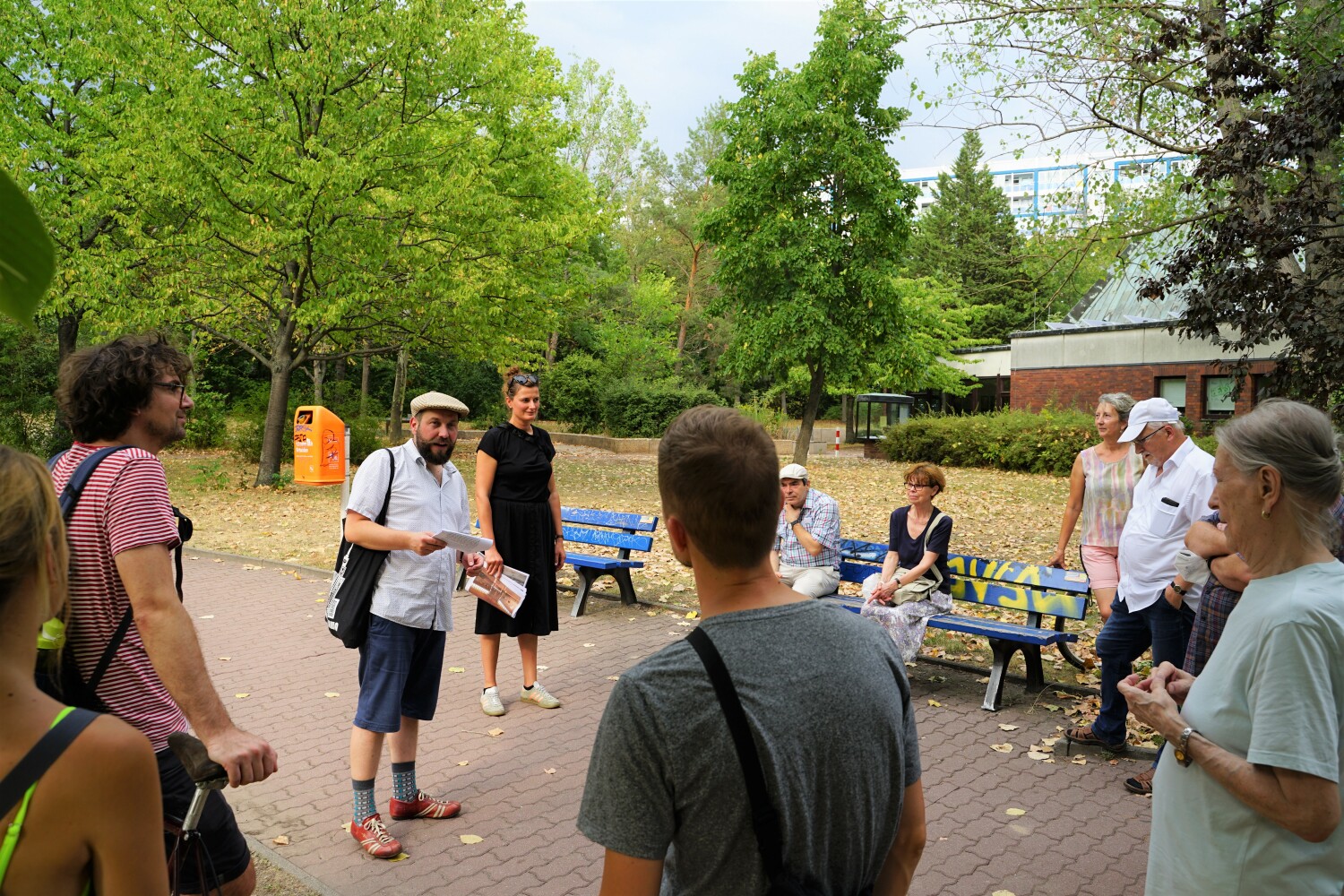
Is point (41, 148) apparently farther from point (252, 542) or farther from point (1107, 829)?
point (1107, 829)

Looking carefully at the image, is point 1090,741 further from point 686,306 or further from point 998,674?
point 686,306

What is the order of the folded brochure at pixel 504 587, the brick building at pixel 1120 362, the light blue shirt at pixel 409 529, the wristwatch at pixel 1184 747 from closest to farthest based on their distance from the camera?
the wristwatch at pixel 1184 747, the light blue shirt at pixel 409 529, the folded brochure at pixel 504 587, the brick building at pixel 1120 362

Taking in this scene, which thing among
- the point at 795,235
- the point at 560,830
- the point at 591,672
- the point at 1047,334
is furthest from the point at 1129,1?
the point at 1047,334

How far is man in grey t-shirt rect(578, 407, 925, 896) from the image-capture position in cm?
157

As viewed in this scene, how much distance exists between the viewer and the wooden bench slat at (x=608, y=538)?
9508 mm

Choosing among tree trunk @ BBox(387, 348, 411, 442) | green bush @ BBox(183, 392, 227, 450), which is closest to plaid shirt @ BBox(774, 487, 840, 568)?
tree trunk @ BBox(387, 348, 411, 442)

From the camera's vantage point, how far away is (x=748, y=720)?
1565mm

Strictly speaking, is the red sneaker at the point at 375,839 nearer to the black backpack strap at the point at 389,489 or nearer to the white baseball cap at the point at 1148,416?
the black backpack strap at the point at 389,489

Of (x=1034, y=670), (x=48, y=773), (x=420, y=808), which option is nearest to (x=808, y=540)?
(x=1034, y=670)

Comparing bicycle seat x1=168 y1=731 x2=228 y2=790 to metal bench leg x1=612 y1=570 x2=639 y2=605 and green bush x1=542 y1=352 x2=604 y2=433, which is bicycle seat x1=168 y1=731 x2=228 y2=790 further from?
green bush x1=542 y1=352 x2=604 y2=433

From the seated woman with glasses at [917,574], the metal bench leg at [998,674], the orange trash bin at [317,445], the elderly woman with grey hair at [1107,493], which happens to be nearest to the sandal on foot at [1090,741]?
the metal bench leg at [998,674]

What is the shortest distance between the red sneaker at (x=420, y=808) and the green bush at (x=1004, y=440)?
22.5 m

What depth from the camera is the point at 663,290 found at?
128 feet

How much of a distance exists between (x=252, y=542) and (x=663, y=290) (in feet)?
Result: 90.9
